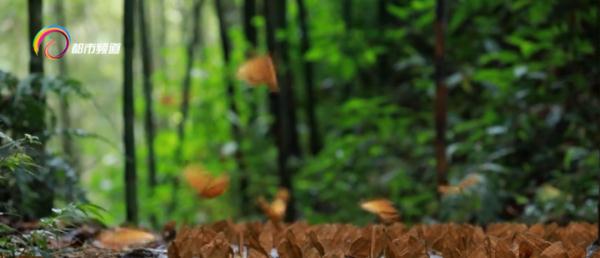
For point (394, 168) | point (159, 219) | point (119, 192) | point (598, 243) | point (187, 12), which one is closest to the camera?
point (598, 243)

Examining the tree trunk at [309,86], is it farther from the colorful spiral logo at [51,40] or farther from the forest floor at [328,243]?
the forest floor at [328,243]

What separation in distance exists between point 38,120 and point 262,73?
7.84ft

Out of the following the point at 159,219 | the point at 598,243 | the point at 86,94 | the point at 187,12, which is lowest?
the point at 159,219

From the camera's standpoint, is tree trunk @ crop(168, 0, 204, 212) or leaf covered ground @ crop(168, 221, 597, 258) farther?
tree trunk @ crop(168, 0, 204, 212)

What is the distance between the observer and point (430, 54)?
7.70 metres

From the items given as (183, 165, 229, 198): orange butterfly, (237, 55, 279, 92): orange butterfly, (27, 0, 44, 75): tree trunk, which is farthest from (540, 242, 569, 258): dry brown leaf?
(183, 165, 229, 198): orange butterfly

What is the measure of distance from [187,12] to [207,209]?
333 cm

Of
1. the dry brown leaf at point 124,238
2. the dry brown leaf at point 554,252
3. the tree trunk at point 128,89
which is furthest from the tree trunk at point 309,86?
the dry brown leaf at point 554,252

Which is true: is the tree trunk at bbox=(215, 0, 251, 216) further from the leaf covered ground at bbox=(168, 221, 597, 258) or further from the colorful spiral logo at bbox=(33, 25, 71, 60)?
the leaf covered ground at bbox=(168, 221, 597, 258)

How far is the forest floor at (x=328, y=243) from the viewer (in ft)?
6.39

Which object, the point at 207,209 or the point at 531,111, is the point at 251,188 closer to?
the point at 207,209

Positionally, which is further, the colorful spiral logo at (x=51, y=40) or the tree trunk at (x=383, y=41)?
the tree trunk at (x=383, y=41)

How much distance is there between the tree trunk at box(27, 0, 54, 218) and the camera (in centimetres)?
329

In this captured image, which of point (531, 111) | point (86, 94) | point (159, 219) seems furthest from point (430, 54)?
point (86, 94)
